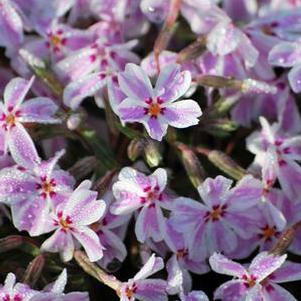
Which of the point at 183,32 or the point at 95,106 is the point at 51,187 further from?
the point at 183,32

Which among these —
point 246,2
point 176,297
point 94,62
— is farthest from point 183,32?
point 176,297

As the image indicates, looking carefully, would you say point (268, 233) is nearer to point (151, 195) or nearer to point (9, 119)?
point (151, 195)

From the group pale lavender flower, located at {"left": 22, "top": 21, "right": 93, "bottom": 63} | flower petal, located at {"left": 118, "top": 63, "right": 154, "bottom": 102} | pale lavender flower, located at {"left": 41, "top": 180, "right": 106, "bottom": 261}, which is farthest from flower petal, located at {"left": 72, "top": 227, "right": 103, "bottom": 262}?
pale lavender flower, located at {"left": 22, "top": 21, "right": 93, "bottom": 63}

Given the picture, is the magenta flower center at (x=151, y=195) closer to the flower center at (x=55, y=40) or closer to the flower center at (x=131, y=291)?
the flower center at (x=131, y=291)

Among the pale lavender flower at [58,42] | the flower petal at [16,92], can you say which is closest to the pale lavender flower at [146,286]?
the flower petal at [16,92]

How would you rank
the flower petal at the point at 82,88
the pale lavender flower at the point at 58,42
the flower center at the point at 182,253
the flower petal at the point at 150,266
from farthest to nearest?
the pale lavender flower at the point at 58,42, the flower petal at the point at 82,88, the flower center at the point at 182,253, the flower petal at the point at 150,266

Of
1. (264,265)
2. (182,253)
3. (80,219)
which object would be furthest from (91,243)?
(264,265)

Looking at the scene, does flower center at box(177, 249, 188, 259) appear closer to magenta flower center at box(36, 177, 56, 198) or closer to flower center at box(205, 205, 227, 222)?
flower center at box(205, 205, 227, 222)
